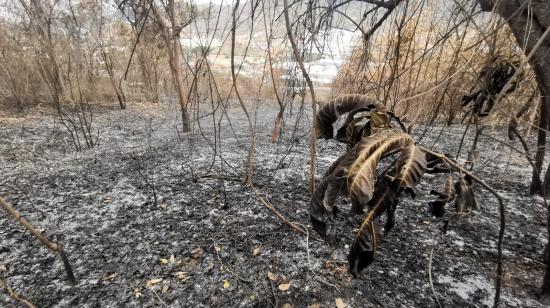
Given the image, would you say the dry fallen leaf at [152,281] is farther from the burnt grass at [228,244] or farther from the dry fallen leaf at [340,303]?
the dry fallen leaf at [340,303]

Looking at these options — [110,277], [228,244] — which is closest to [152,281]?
[110,277]

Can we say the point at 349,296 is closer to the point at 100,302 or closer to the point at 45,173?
the point at 100,302

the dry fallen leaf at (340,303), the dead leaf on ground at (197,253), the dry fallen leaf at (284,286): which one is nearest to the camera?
the dry fallen leaf at (340,303)

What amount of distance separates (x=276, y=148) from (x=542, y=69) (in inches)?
99.7

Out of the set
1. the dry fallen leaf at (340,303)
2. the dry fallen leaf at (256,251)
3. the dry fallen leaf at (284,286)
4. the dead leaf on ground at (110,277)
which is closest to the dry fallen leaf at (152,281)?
the dead leaf on ground at (110,277)

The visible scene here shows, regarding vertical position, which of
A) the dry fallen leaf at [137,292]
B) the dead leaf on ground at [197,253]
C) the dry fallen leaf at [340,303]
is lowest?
the dry fallen leaf at [137,292]

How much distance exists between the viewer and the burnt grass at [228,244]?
1192 mm

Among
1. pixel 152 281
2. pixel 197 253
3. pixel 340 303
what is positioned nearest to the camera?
pixel 340 303

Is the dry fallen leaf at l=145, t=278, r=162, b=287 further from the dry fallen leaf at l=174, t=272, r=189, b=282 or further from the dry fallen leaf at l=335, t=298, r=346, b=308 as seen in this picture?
the dry fallen leaf at l=335, t=298, r=346, b=308

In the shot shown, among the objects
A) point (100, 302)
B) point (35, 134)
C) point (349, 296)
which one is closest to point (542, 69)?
point (349, 296)

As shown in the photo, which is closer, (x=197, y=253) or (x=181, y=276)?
(x=181, y=276)

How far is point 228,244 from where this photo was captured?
1.53 m

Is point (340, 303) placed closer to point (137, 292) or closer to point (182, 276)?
point (182, 276)

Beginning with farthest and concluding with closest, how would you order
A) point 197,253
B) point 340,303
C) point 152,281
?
1. point 197,253
2. point 152,281
3. point 340,303
